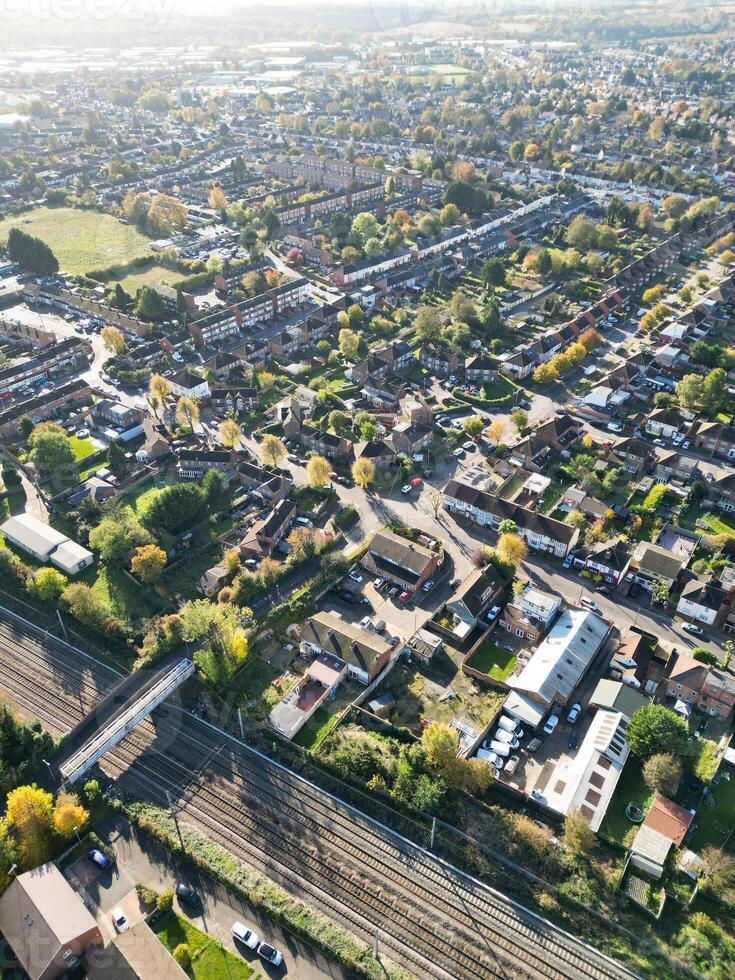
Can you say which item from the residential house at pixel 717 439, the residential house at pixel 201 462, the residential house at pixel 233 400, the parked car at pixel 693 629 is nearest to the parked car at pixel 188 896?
the residential house at pixel 201 462

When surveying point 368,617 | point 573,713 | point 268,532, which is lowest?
point 573,713

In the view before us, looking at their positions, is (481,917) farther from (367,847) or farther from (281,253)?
(281,253)

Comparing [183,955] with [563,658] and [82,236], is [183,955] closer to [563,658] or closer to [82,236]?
[563,658]

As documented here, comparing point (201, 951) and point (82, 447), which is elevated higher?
point (82, 447)

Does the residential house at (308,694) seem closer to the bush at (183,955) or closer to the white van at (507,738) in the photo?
the white van at (507,738)

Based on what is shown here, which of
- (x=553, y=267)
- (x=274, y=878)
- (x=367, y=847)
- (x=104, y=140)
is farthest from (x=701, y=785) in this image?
(x=104, y=140)

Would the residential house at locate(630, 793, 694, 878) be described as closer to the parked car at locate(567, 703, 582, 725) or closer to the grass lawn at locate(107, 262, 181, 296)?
the parked car at locate(567, 703, 582, 725)

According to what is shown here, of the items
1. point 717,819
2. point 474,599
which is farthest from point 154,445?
point 717,819
